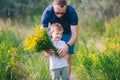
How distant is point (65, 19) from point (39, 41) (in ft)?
3.08

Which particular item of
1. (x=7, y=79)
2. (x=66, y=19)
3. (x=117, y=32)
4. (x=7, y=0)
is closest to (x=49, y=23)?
(x=66, y=19)

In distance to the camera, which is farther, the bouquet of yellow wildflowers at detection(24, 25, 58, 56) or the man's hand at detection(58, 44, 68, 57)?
the man's hand at detection(58, 44, 68, 57)

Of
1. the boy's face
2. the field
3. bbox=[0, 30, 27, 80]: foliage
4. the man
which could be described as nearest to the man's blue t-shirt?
the man

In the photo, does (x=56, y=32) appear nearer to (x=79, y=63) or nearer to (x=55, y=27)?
(x=55, y=27)

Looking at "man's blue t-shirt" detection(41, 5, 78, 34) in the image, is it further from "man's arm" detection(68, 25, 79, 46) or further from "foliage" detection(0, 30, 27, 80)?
"foliage" detection(0, 30, 27, 80)

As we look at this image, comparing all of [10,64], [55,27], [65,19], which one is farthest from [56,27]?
[10,64]

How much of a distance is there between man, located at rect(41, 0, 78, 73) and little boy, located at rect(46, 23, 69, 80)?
0.68 ft

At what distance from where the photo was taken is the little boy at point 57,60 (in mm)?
7398

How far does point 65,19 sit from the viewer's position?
8.03 m

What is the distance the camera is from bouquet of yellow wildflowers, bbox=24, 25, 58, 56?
23.6ft

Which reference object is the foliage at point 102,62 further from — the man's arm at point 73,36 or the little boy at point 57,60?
the little boy at point 57,60

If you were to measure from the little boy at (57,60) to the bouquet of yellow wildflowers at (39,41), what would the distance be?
0.16m

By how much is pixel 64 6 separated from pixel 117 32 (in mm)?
7190

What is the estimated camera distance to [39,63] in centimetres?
860
